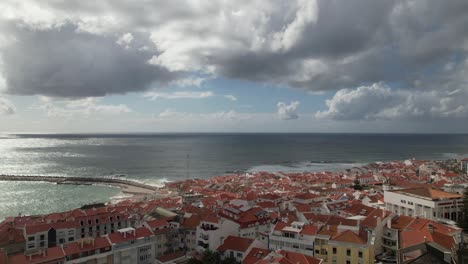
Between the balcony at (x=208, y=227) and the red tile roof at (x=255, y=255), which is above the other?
the balcony at (x=208, y=227)

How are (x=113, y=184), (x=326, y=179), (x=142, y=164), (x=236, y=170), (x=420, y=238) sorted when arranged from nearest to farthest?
(x=420, y=238) < (x=326, y=179) < (x=113, y=184) < (x=236, y=170) < (x=142, y=164)

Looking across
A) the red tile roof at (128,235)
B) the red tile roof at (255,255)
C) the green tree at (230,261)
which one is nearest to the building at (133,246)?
the red tile roof at (128,235)

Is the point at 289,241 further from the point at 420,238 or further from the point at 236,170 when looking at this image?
the point at 236,170

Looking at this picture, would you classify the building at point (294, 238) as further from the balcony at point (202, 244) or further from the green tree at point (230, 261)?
the balcony at point (202, 244)

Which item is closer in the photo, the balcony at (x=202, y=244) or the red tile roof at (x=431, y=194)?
the balcony at (x=202, y=244)

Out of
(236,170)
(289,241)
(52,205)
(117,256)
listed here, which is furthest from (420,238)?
(236,170)

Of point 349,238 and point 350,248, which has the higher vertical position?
point 349,238

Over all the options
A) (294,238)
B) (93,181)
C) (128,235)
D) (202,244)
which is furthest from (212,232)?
(93,181)

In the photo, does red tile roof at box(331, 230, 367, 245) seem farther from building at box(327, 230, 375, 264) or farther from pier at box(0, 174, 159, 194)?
pier at box(0, 174, 159, 194)

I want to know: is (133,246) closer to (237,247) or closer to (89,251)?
(89,251)
